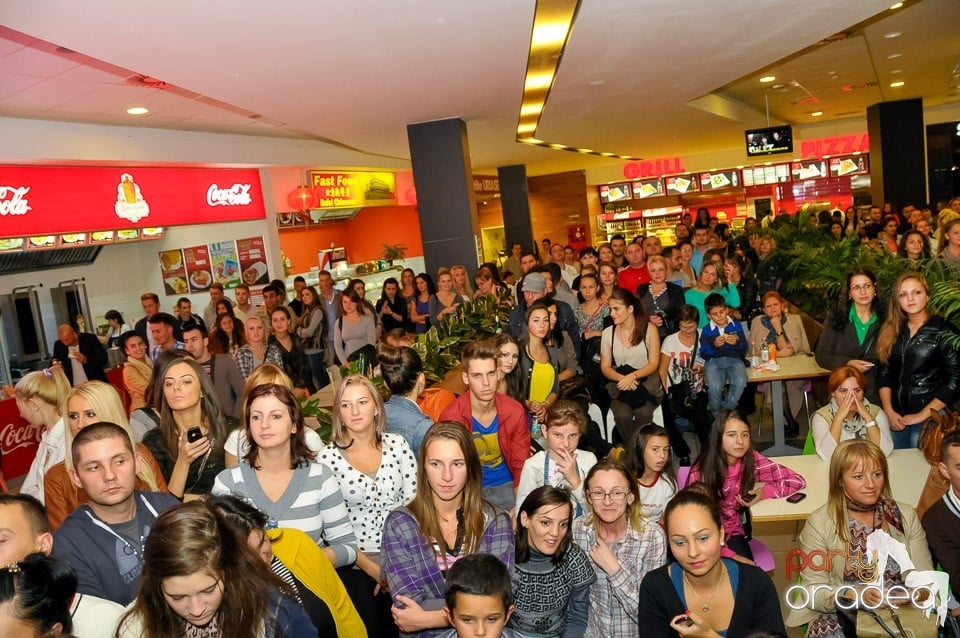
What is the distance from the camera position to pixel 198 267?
13016 mm

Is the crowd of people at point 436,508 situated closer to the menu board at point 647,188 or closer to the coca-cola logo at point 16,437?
the coca-cola logo at point 16,437

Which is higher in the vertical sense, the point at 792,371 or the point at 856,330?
the point at 856,330

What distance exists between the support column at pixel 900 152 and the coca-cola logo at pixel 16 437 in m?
17.8

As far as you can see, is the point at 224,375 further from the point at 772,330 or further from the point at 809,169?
the point at 809,169

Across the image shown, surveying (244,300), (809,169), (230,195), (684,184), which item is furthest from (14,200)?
(809,169)

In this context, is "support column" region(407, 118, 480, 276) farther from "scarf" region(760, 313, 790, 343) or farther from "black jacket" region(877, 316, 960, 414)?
"black jacket" region(877, 316, 960, 414)

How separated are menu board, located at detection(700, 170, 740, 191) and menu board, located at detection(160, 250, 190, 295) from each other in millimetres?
16258

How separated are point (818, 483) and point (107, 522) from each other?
370cm

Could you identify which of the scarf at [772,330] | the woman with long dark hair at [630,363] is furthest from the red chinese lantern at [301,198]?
the scarf at [772,330]

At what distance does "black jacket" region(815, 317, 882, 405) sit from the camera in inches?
238

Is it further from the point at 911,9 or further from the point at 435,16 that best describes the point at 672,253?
the point at 435,16

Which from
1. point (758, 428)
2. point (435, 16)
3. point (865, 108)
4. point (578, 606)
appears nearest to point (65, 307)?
point (435, 16)

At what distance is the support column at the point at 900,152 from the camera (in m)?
18.9

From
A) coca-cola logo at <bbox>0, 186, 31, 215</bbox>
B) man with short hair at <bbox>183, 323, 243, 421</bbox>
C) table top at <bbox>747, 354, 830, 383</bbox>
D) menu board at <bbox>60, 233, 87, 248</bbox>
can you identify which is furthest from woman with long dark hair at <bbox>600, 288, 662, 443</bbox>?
menu board at <bbox>60, 233, 87, 248</bbox>
